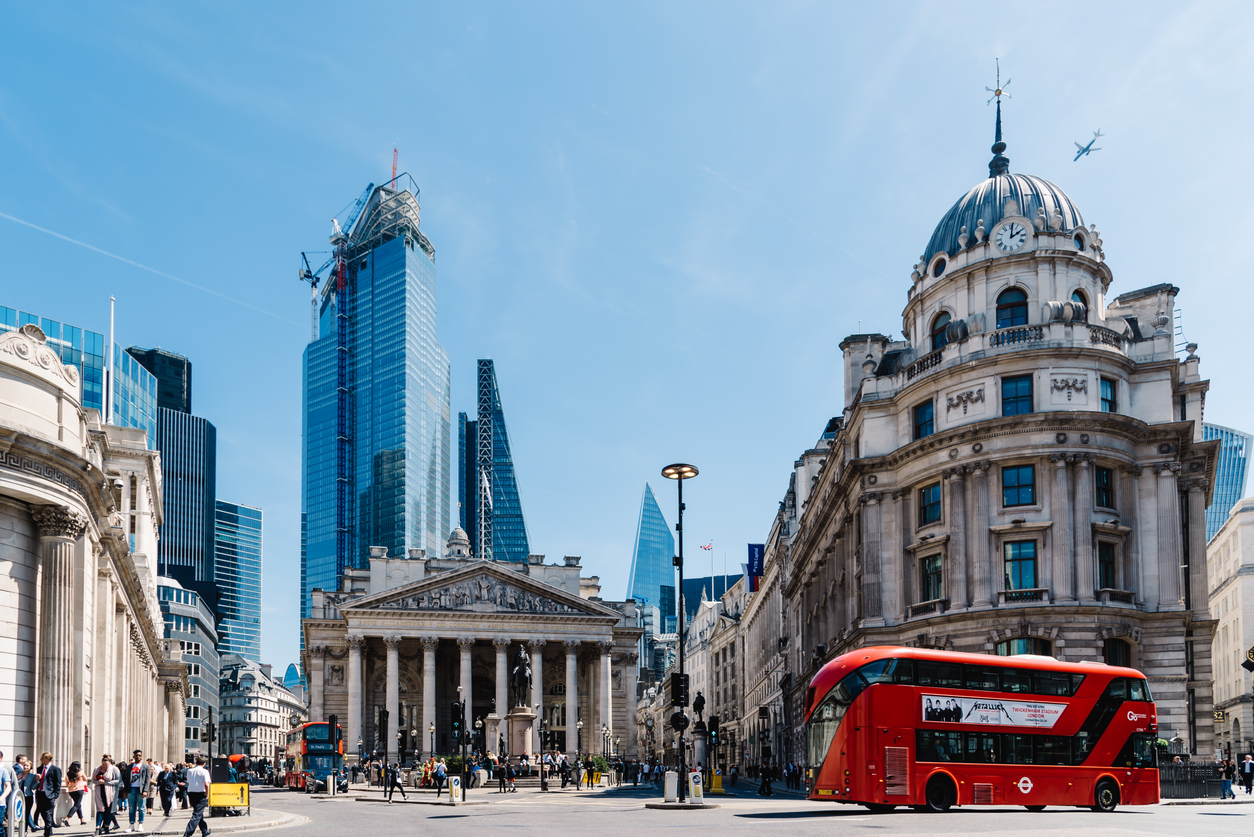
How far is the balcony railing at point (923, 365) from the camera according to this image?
49.0 meters

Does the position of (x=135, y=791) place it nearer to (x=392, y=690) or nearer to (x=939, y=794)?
(x=939, y=794)

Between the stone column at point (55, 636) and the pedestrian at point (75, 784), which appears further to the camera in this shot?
the stone column at point (55, 636)

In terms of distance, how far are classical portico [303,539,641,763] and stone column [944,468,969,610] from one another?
5589 centimetres

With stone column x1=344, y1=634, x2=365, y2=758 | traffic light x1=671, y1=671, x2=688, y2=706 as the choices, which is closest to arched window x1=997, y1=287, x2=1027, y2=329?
traffic light x1=671, y1=671, x2=688, y2=706

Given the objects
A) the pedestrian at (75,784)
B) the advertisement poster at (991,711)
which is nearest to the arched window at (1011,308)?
the advertisement poster at (991,711)

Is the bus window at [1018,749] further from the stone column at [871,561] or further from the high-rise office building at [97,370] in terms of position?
the high-rise office building at [97,370]

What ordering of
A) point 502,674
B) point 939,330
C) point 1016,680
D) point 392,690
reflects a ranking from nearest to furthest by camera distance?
point 1016,680 < point 939,330 < point 392,690 < point 502,674

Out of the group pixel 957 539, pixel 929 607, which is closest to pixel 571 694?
pixel 929 607

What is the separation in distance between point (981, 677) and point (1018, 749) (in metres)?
2.05

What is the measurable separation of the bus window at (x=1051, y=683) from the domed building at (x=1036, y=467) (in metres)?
13.3

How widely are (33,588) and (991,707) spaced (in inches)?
993

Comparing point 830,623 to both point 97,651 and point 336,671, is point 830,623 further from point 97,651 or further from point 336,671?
point 336,671

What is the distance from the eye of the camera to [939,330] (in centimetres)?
5194

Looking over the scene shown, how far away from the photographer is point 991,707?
29.6 meters
